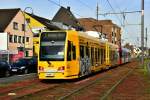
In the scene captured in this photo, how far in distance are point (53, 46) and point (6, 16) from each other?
52082 millimetres

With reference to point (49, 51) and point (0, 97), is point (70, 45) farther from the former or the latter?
point (0, 97)

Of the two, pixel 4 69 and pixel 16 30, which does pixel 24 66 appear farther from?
pixel 16 30

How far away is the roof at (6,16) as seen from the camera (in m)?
73.4

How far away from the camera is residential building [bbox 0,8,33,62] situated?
72938mm

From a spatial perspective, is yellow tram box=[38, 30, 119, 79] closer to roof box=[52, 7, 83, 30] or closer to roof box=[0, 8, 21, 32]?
roof box=[0, 8, 21, 32]

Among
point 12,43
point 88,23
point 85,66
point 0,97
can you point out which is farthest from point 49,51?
point 88,23

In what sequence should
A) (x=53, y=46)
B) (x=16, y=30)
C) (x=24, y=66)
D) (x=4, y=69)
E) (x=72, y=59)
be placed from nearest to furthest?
(x=53, y=46) < (x=72, y=59) < (x=4, y=69) < (x=24, y=66) < (x=16, y=30)

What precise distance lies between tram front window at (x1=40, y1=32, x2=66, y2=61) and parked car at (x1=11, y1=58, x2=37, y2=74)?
528 inches

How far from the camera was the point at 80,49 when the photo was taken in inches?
1125

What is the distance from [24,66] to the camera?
40.4 metres

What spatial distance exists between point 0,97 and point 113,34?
13960 centimetres

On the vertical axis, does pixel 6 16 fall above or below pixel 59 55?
above

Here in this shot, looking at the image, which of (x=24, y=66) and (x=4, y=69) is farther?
(x=24, y=66)

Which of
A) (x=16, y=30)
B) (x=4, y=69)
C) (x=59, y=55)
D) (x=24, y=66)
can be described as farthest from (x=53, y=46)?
(x=16, y=30)
